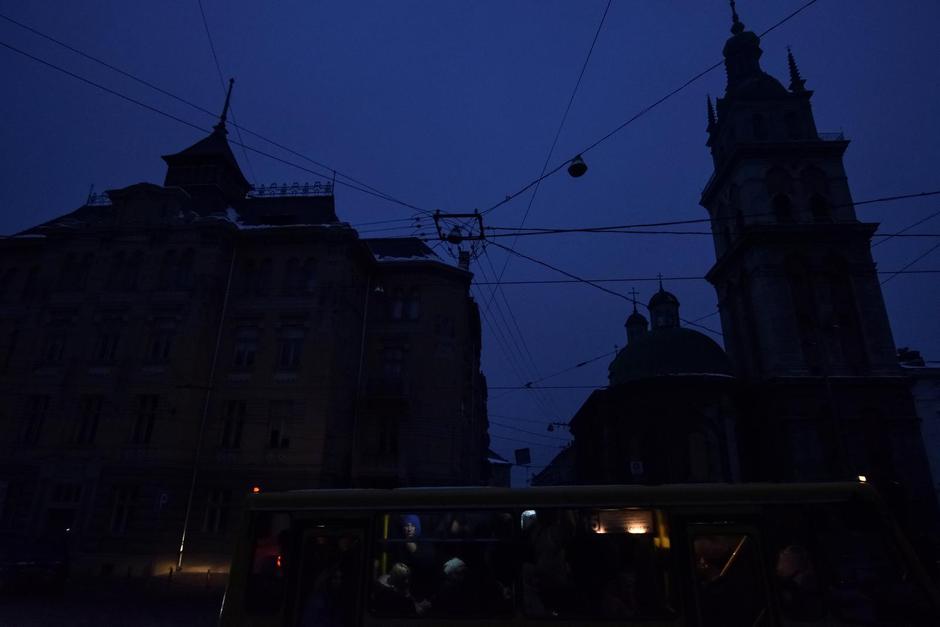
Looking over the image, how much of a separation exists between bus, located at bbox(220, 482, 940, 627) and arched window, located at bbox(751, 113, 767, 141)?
1477 inches

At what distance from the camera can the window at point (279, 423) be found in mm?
23891

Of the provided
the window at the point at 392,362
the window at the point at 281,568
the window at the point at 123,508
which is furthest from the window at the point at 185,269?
the window at the point at 281,568

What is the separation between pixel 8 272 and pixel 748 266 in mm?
45117

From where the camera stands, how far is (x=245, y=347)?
25.6 meters

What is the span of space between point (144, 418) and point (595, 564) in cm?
2427

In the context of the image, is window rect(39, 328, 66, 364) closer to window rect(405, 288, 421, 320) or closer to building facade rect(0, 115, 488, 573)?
building facade rect(0, 115, 488, 573)

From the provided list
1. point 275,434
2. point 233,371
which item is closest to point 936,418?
point 275,434

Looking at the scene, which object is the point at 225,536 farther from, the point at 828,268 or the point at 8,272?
the point at 828,268

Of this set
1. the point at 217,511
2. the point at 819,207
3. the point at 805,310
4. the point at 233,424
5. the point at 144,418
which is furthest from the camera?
the point at 819,207

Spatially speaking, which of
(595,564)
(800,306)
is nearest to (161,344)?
(595,564)

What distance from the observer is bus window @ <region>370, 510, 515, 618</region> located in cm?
686

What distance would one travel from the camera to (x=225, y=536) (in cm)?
2252

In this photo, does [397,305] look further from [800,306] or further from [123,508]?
[800,306]

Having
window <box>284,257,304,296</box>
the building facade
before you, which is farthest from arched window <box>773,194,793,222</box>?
window <box>284,257,304,296</box>
